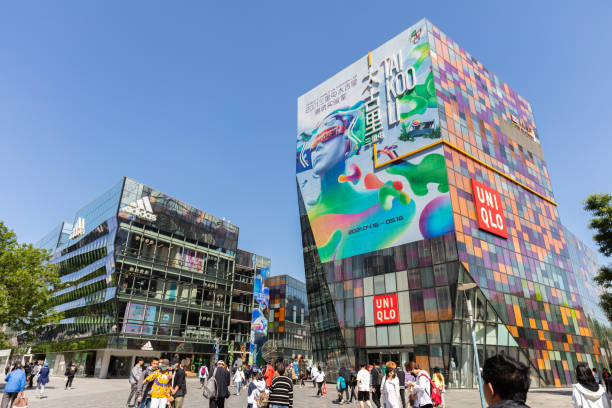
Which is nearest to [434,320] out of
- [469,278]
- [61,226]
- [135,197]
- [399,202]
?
[469,278]

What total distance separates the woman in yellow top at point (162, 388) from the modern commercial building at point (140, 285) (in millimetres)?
36479

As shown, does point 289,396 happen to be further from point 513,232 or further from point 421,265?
point 513,232

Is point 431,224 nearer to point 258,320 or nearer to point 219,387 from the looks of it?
point 219,387

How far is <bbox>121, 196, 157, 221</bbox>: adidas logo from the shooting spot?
48713mm

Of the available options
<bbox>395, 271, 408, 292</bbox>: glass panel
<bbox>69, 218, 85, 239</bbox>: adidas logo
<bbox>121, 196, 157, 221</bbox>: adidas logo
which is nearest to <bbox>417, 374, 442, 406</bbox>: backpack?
<bbox>395, 271, 408, 292</bbox>: glass panel

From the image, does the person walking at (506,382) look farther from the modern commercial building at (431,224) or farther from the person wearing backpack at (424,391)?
the modern commercial building at (431,224)

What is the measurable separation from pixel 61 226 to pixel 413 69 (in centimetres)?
6226

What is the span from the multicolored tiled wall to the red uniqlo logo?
729 millimetres

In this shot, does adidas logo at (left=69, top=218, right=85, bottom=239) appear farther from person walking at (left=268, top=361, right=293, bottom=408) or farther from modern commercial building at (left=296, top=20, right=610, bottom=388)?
person walking at (left=268, top=361, right=293, bottom=408)

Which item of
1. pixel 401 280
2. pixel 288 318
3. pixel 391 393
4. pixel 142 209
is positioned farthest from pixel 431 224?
pixel 288 318

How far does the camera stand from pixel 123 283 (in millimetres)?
45812

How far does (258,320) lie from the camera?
205 feet

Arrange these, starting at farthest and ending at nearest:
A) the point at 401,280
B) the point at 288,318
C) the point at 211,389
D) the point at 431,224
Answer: the point at 288,318, the point at 401,280, the point at 431,224, the point at 211,389

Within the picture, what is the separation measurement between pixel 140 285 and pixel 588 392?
4884cm
